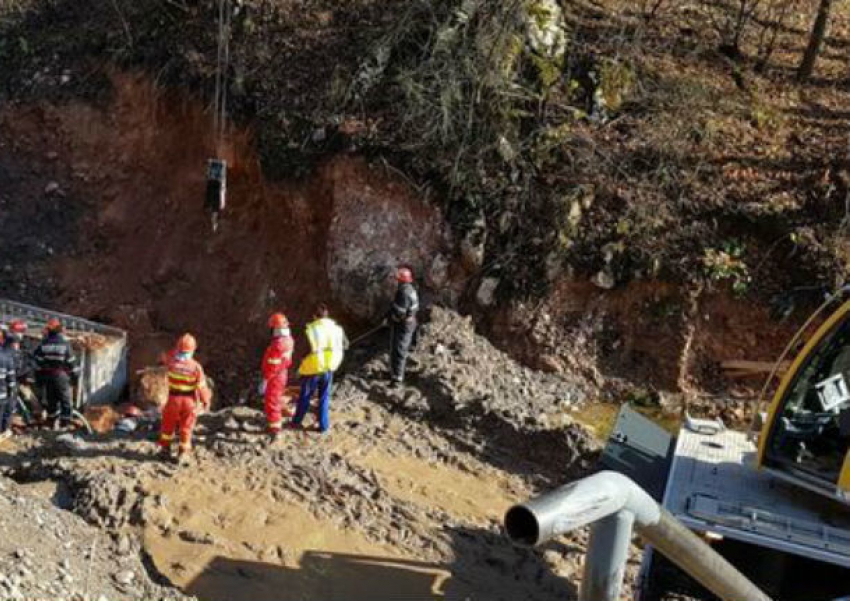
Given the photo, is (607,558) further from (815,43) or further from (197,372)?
(815,43)

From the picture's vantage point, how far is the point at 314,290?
1447 cm

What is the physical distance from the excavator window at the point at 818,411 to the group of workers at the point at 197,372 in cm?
467

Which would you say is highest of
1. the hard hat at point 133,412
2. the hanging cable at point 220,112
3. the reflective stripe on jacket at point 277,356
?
the hanging cable at point 220,112

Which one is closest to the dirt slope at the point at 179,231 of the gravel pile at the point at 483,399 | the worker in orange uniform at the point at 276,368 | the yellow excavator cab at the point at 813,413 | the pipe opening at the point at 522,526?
the gravel pile at the point at 483,399

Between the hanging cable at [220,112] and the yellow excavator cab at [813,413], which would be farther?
the hanging cable at [220,112]

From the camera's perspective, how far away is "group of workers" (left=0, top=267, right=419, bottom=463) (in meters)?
9.25

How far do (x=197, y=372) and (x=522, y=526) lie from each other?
22.7ft

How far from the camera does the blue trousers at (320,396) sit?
10148 millimetres

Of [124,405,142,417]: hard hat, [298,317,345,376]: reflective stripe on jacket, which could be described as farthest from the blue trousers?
[124,405,142,417]: hard hat

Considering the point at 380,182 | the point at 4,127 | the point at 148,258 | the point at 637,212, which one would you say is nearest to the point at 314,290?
the point at 380,182

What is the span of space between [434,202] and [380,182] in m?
0.89

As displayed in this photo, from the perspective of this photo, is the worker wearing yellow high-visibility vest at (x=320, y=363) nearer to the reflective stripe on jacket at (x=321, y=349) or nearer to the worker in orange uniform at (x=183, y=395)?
the reflective stripe on jacket at (x=321, y=349)

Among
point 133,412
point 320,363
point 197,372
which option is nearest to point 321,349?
point 320,363

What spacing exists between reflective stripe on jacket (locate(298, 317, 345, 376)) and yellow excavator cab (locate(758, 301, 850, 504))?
4500 millimetres
